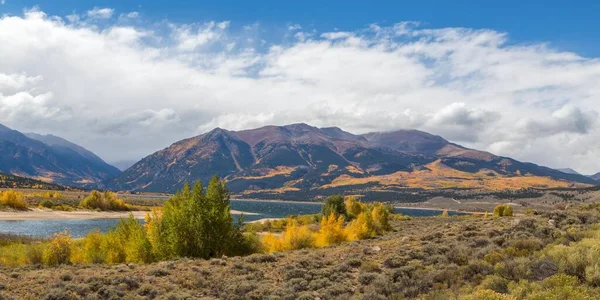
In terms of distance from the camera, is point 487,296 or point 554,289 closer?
point 487,296

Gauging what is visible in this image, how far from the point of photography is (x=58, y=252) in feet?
94.2

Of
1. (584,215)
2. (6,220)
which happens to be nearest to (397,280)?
(584,215)

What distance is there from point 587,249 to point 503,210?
6446 cm

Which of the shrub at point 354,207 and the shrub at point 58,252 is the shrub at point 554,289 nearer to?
the shrub at point 58,252

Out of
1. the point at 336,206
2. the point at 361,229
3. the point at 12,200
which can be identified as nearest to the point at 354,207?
the point at 336,206

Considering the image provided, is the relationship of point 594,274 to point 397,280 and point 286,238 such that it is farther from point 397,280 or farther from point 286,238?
point 286,238

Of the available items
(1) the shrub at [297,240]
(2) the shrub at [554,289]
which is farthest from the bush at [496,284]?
(1) the shrub at [297,240]

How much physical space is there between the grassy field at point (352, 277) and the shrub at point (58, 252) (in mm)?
6018

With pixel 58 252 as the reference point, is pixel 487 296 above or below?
above

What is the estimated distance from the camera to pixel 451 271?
18.6 meters

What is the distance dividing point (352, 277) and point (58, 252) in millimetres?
21544

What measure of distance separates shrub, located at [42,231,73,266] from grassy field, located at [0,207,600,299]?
6.02 meters

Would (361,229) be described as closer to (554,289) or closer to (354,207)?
(354,207)

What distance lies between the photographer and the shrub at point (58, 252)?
→ 28058mm
